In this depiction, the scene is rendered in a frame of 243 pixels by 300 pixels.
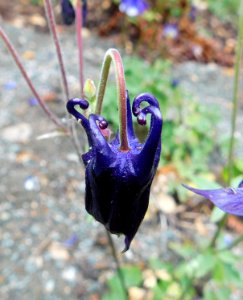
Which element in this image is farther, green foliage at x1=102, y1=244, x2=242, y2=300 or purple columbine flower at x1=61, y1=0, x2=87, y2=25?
green foliage at x1=102, y1=244, x2=242, y2=300

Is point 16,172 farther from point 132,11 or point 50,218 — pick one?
point 132,11

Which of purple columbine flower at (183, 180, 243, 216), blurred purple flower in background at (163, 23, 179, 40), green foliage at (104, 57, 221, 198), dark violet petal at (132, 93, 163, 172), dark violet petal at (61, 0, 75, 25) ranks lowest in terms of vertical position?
blurred purple flower in background at (163, 23, 179, 40)

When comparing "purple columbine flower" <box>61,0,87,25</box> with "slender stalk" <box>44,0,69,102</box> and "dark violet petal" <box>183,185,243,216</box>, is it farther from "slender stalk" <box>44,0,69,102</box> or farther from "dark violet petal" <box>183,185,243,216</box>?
"dark violet petal" <box>183,185,243,216</box>

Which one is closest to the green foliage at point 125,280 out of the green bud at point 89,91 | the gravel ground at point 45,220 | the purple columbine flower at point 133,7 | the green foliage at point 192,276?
the green foliage at point 192,276

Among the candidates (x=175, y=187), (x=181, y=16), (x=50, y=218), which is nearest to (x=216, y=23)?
(x=181, y=16)

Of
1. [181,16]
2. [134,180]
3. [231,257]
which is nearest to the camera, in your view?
[134,180]

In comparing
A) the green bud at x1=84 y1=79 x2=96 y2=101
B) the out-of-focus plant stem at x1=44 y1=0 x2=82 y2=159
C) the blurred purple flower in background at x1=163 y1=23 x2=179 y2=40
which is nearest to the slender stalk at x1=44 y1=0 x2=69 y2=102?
the out-of-focus plant stem at x1=44 y1=0 x2=82 y2=159
